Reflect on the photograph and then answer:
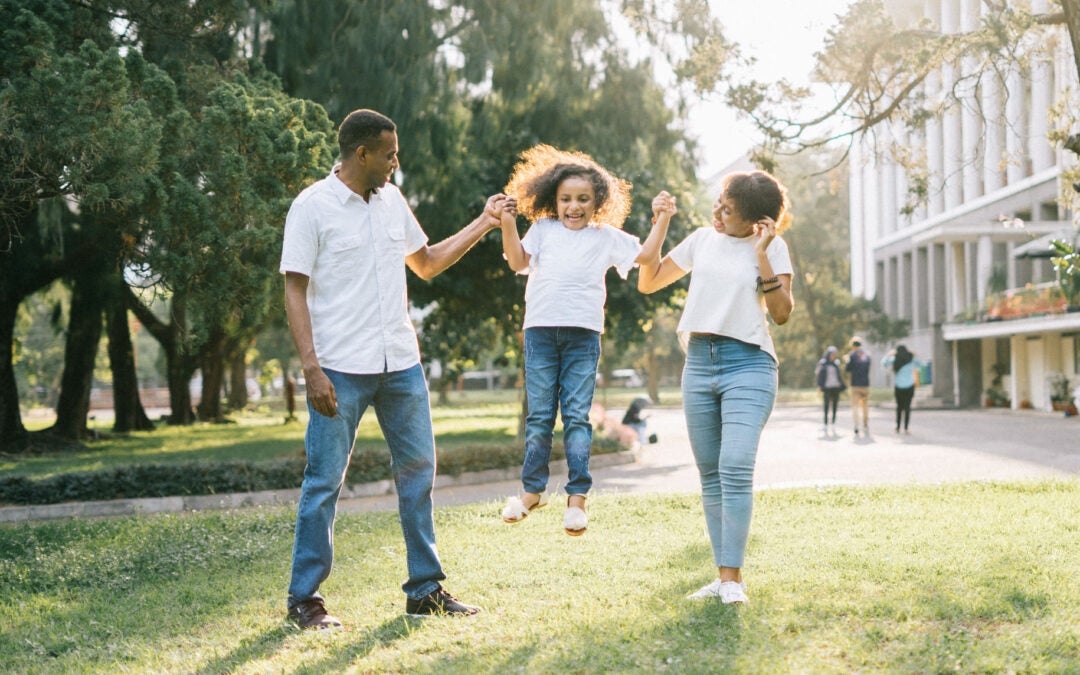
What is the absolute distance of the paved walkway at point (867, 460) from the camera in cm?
1339

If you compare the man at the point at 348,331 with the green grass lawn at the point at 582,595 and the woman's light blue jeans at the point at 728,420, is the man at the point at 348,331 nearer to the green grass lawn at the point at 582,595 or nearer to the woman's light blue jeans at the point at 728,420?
the green grass lawn at the point at 582,595

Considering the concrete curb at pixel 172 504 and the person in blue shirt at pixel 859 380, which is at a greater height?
the person in blue shirt at pixel 859 380

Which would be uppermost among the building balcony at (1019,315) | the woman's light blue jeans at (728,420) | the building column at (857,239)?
the building column at (857,239)

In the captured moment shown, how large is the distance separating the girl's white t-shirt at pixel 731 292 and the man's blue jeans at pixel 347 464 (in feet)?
4.49

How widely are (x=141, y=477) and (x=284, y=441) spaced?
11300 millimetres

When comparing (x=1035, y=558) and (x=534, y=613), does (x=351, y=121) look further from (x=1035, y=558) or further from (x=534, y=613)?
(x=1035, y=558)

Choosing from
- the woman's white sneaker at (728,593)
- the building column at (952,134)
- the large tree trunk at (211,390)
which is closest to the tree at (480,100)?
the woman's white sneaker at (728,593)

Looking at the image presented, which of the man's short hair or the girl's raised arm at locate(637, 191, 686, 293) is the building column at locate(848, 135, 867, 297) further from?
the man's short hair

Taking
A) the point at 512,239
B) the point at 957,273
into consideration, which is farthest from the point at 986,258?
Result: the point at 512,239

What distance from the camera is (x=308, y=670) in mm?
4289

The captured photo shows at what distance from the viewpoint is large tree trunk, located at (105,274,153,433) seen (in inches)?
1118

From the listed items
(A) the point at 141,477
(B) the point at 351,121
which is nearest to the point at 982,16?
(B) the point at 351,121

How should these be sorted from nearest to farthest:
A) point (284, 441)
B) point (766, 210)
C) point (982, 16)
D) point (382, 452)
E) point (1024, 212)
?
point (766, 210), point (982, 16), point (382, 452), point (284, 441), point (1024, 212)

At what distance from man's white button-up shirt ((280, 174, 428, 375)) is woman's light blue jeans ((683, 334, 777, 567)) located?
4.63 feet
